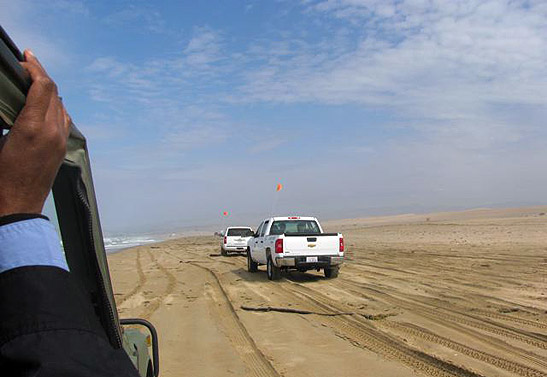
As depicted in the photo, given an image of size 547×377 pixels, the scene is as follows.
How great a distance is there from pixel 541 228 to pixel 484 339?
1011 inches

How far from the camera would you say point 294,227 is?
15.3 metres

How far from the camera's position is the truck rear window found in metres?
15.0

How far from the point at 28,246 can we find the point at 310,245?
12419mm

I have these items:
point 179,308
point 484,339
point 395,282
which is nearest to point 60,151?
point 484,339

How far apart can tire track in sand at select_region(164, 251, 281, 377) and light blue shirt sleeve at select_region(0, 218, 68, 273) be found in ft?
15.5

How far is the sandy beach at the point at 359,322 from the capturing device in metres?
5.61

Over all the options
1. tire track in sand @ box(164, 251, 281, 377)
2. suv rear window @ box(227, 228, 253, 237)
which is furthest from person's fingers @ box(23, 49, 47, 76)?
suv rear window @ box(227, 228, 253, 237)

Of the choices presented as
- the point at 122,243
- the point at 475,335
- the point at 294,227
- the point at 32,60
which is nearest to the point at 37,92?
the point at 32,60

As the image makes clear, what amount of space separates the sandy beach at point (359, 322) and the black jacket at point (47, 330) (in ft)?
15.7

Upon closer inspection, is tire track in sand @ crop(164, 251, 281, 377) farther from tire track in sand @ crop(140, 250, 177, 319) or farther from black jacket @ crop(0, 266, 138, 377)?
black jacket @ crop(0, 266, 138, 377)

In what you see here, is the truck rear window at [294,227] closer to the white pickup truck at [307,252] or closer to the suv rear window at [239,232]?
the white pickup truck at [307,252]

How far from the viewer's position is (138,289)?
12.7m

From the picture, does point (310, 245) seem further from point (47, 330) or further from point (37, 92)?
point (47, 330)

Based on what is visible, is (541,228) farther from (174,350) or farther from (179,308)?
(174,350)
